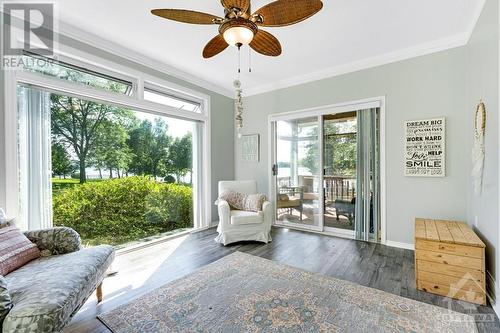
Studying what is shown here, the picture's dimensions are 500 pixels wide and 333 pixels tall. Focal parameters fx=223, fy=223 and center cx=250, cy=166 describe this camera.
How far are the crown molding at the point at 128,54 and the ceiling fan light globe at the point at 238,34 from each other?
1.98 metres

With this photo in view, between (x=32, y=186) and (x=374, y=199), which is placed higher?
(x=32, y=186)

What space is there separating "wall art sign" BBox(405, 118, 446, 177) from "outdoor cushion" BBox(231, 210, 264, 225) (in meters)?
2.15

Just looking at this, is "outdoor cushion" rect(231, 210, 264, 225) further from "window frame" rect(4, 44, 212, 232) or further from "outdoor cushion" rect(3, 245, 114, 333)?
"outdoor cushion" rect(3, 245, 114, 333)

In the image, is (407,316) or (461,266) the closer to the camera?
(407,316)

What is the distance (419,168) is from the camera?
2.99 meters

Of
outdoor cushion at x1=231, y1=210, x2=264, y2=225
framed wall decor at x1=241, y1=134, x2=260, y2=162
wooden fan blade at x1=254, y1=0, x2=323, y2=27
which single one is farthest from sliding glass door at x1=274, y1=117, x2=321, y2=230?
wooden fan blade at x1=254, y1=0, x2=323, y2=27

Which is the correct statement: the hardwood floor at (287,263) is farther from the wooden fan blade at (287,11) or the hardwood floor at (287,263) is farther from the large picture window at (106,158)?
the wooden fan blade at (287,11)

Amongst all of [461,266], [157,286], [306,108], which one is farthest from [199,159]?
[461,266]

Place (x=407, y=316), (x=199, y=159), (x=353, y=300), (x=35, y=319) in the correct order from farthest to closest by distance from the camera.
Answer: (x=199, y=159) < (x=353, y=300) < (x=407, y=316) < (x=35, y=319)

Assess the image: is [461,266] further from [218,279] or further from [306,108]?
[306,108]

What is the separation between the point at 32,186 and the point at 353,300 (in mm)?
3360

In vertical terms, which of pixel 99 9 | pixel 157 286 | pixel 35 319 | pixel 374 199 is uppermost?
pixel 99 9

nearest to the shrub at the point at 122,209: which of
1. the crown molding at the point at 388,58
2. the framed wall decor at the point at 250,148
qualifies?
the framed wall decor at the point at 250,148

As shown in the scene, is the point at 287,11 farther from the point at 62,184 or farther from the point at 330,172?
the point at 62,184
